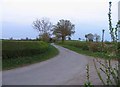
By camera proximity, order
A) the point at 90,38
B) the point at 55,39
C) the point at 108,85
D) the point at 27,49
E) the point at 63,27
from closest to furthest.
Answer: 1. the point at 108,85
2. the point at 90,38
3. the point at 27,49
4. the point at 63,27
5. the point at 55,39

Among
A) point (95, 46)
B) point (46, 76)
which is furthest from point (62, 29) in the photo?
point (95, 46)

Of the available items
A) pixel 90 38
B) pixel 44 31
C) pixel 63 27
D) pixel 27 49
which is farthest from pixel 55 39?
pixel 90 38

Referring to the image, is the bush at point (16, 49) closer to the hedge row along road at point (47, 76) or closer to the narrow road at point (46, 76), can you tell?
the hedge row along road at point (47, 76)

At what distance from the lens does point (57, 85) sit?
40.0ft

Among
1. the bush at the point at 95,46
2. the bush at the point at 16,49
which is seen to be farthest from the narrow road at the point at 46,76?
the bush at the point at 95,46

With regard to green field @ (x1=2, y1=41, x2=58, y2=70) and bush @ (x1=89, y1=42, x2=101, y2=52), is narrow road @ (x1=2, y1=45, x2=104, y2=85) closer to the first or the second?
green field @ (x1=2, y1=41, x2=58, y2=70)

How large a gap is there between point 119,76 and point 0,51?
67.2 ft

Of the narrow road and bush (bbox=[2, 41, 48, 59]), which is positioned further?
bush (bbox=[2, 41, 48, 59])

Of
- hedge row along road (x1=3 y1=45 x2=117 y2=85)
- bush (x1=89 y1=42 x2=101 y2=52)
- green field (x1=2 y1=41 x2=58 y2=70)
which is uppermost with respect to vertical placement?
bush (x1=89 y1=42 x2=101 y2=52)

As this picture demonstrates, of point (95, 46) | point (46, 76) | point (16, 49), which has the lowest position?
point (46, 76)

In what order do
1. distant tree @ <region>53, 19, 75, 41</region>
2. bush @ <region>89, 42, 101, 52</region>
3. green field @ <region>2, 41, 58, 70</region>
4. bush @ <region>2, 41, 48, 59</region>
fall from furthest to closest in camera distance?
distant tree @ <region>53, 19, 75, 41</region>, bush @ <region>2, 41, 48, 59</region>, green field @ <region>2, 41, 58, 70</region>, bush @ <region>89, 42, 101, 52</region>

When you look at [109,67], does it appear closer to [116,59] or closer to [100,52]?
[116,59]

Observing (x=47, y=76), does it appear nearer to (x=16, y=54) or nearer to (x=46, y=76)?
(x=46, y=76)

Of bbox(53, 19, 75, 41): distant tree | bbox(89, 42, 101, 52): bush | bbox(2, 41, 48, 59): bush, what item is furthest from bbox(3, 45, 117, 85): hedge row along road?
bbox(53, 19, 75, 41): distant tree
